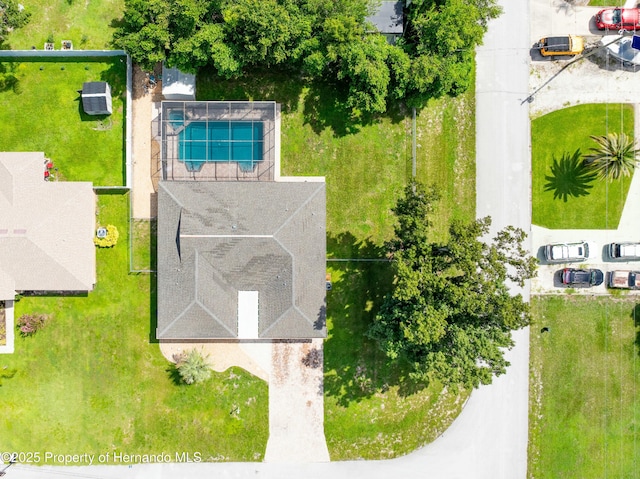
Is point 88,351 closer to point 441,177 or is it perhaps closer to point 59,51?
point 59,51

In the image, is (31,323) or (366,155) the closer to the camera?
(31,323)

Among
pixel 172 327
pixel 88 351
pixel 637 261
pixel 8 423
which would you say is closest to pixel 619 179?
pixel 637 261

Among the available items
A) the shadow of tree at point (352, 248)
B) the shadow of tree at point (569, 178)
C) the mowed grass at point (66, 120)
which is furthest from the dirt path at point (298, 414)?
the shadow of tree at point (569, 178)

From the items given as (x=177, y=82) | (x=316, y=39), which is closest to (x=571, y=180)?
(x=316, y=39)

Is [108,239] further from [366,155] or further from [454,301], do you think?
[454,301]

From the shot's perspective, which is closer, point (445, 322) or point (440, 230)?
point (445, 322)

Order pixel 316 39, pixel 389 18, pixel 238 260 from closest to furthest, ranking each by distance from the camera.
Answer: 1. pixel 316 39
2. pixel 238 260
3. pixel 389 18

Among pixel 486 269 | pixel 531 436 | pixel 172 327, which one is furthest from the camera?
pixel 531 436
